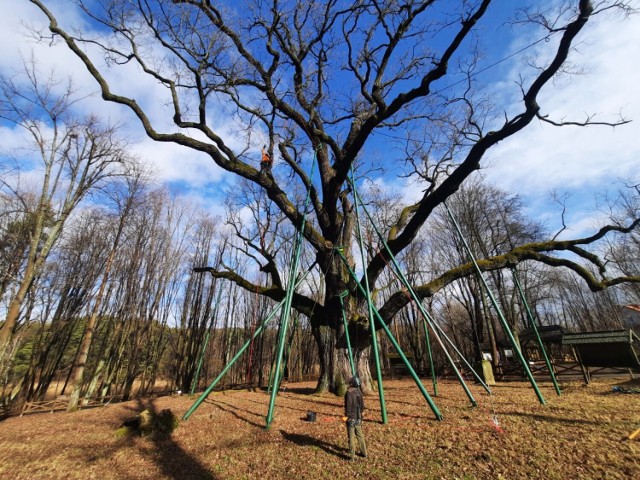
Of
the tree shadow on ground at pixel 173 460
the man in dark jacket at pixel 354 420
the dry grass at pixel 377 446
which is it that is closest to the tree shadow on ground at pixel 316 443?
the dry grass at pixel 377 446

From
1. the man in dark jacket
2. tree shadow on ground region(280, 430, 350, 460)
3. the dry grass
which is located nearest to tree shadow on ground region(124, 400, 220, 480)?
the dry grass

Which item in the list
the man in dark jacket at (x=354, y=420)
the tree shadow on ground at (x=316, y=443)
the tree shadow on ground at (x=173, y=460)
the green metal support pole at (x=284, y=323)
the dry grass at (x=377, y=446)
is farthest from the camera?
the green metal support pole at (x=284, y=323)

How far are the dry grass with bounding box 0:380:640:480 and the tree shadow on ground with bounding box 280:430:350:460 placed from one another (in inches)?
0.7

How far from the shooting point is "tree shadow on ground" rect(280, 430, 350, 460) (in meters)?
4.36

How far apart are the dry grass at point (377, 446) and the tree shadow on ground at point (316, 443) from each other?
18 millimetres

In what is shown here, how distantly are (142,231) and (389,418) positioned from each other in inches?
530

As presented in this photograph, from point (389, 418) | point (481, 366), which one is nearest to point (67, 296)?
point (389, 418)

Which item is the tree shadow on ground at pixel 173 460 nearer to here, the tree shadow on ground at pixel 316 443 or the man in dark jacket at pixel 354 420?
the tree shadow on ground at pixel 316 443

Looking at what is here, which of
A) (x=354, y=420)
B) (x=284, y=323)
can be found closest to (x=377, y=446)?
(x=354, y=420)

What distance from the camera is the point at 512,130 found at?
6.64 metres

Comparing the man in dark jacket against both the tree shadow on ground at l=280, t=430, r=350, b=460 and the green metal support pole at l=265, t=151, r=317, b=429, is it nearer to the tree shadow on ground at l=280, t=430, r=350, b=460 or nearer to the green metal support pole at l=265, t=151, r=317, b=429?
the tree shadow on ground at l=280, t=430, r=350, b=460

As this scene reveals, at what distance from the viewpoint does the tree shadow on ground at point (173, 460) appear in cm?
399

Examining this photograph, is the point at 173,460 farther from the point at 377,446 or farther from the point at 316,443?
the point at 377,446

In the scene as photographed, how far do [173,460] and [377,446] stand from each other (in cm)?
326
